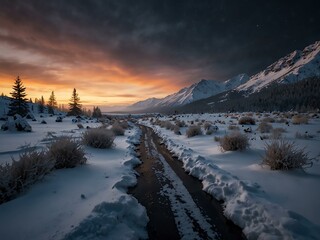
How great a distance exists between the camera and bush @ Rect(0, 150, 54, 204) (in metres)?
4.49

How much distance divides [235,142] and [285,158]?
3368 millimetres

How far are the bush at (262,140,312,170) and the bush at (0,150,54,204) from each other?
6.66 m

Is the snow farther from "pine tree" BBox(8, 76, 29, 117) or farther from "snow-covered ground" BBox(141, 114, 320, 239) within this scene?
"pine tree" BBox(8, 76, 29, 117)

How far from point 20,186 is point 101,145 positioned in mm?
7013

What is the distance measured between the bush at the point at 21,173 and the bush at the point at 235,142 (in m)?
7.38

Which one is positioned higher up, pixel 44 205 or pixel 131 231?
pixel 44 205

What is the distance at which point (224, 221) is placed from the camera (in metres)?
4.60

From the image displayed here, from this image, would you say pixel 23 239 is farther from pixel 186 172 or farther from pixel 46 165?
pixel 186 172

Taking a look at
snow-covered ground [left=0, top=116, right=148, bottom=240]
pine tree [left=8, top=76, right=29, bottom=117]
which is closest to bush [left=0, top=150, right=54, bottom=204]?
snow-covered ground [left=0, top=116, right=148, bottom=240]

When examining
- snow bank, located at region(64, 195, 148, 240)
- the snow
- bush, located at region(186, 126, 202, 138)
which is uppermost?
bush, located at region(186, 126, 202, 138)

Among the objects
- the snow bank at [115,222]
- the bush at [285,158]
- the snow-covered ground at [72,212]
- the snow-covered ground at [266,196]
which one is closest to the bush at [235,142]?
the snow-covered ground at [266,196]

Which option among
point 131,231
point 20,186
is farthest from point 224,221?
point 20,186

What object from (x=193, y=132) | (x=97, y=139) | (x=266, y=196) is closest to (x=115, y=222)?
(x=266, y=196)

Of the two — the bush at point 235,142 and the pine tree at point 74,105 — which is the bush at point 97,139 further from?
the pine tree at point 74,105
